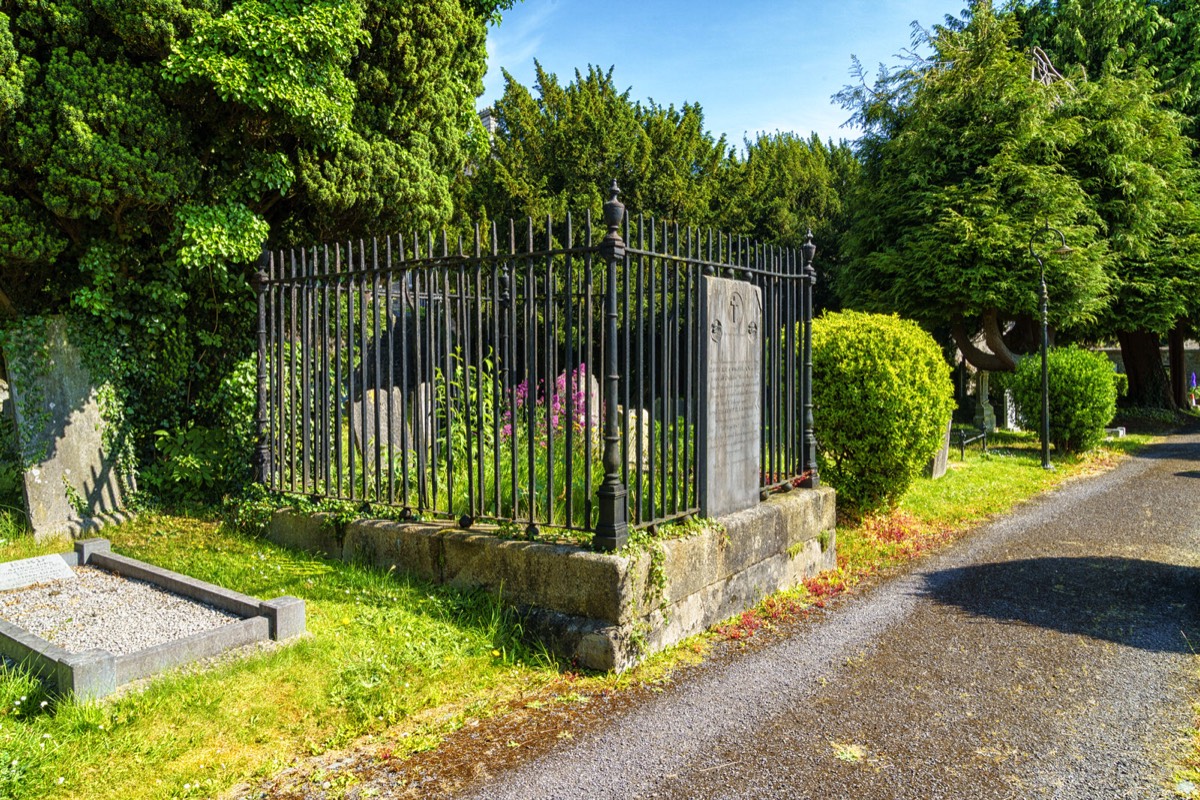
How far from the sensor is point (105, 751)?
326 cm

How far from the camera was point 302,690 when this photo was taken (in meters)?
3.83

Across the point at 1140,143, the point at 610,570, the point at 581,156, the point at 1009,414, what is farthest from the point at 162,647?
the point at 1140,143

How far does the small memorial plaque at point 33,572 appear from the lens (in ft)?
17.5

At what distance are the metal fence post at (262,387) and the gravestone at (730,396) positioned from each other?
12.7 ft

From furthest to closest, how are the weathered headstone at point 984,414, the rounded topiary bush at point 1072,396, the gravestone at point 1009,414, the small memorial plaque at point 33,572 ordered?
the gravestone at point 1009,414 → the weathered headstone at point 984,414 → the rounded topiary bush at point 1072,396 → the small memorial plaque at point 33,572

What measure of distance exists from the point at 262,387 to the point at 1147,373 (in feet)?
78.3

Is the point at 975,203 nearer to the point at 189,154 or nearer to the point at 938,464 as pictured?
the point at 938,464

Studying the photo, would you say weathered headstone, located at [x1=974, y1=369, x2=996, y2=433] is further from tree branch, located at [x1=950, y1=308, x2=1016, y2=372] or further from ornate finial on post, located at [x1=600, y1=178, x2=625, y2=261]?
ornate finial on post, located at [x1=600, y1=178, x2=625, y2=261]

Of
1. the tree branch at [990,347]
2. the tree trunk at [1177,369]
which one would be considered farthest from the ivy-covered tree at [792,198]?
the tree trunk at [1177,369]

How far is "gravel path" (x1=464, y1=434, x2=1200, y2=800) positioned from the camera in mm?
3164

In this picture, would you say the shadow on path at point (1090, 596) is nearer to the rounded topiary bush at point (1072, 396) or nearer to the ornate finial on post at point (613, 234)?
the ornate finial on post at point (613, 234)

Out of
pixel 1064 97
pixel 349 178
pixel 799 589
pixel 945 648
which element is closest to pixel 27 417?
pixel 349 178

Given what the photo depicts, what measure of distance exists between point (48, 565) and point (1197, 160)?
24696mm

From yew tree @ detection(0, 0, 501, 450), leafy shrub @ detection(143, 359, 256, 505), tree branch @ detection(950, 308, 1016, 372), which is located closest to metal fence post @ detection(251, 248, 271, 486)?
leafy shrub @ detection(143, 359, 256, 505)
